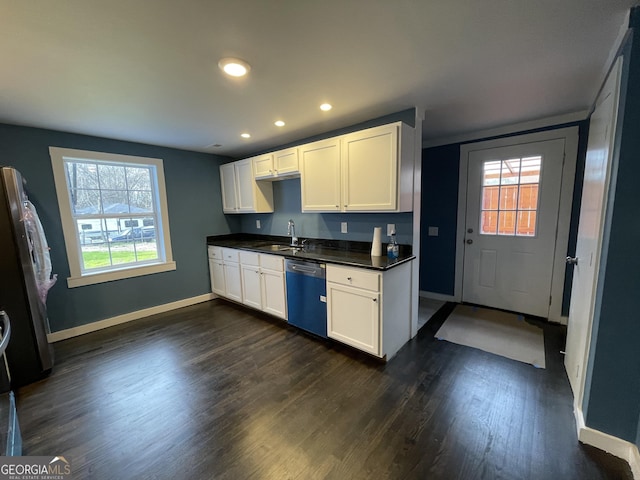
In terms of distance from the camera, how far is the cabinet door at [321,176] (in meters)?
2.71

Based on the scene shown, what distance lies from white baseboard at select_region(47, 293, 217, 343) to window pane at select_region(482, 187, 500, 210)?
4249 millimetres

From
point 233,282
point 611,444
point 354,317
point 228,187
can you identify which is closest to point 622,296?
point 611,444

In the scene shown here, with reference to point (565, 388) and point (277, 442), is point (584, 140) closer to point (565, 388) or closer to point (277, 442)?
point (565, 388)

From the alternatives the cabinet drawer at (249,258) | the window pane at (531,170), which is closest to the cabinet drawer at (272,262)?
the cabinet drawer at (249,258)

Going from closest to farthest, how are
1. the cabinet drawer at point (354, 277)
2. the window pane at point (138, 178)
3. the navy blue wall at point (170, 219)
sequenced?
the cabinet drawer at point (354, 277)
the navy blue wall at point (170, 219)
the window pane at point (138, 178)

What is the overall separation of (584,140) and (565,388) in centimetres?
245

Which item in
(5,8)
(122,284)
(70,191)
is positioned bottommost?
(122,284)

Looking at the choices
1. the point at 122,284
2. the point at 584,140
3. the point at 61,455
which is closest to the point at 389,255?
the point at 584,140

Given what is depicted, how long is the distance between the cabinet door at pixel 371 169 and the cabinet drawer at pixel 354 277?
0.64 meters

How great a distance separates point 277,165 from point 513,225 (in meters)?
3.06

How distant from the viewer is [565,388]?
1.93 m

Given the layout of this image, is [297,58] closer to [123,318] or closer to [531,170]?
[531,170]

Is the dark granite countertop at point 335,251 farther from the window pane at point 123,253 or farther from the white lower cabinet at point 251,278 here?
the window pane at point 123,253

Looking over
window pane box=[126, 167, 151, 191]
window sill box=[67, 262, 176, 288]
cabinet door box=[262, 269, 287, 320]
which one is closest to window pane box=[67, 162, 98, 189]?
window pane box=[126, 167, 151, 191]
